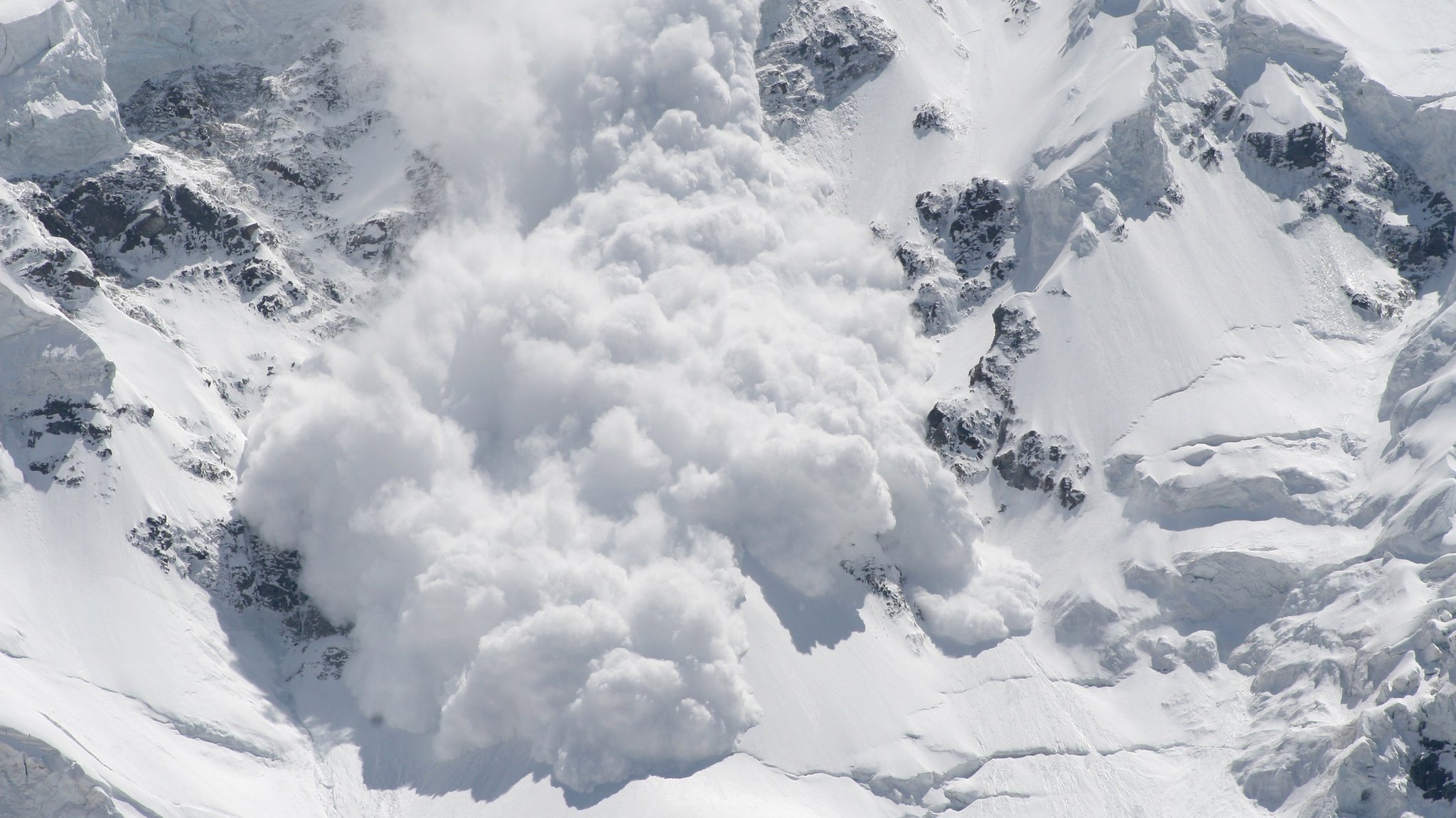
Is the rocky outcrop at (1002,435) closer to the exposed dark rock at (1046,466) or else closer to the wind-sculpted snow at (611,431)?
the exposed dark rock at (1046,466)

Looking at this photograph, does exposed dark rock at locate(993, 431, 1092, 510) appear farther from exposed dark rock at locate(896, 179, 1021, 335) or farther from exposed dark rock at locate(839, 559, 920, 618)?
exposed dark rock at locate(896, 179, 1021, 335)

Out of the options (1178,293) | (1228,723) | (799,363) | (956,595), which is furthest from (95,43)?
(1228,723)

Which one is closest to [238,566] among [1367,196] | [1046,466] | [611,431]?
[611,431]

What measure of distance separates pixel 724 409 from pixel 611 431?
288 inches

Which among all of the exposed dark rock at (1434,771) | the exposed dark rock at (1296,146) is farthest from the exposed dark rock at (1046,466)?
the exposed dark rock at (1296,146)

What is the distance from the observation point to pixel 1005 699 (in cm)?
9169

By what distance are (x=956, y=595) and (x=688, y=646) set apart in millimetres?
17766

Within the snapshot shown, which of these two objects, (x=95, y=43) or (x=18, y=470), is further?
(x=95, y=43)

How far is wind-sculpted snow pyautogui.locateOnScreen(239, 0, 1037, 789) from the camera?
89125 millimetres

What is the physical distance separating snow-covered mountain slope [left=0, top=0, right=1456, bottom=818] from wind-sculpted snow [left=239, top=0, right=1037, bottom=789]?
302 millimetres

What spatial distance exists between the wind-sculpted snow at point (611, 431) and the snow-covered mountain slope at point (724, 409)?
0.30m

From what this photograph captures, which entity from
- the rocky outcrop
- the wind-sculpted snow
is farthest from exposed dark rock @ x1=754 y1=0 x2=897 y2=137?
the rocky outcrop

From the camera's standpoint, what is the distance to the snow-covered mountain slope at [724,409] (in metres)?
86.6

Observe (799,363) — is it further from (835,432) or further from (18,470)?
(18,470)
